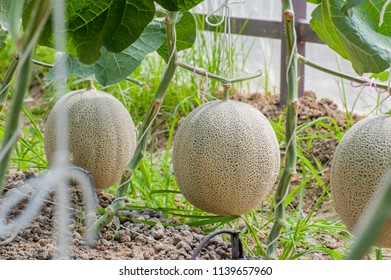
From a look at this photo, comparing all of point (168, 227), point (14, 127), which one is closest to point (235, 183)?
point (168, 227)

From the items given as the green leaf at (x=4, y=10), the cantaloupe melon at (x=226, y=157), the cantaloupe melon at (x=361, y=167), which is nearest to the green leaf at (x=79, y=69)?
the green leaf at (x=4, y=10)

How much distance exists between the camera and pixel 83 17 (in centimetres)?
146

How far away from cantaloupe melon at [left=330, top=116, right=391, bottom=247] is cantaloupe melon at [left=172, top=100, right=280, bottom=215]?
0.19 m

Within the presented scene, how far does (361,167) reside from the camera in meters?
1.46

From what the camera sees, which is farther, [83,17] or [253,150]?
[253,150]

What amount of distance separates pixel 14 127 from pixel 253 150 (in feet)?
3.98

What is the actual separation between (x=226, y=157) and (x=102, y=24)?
1.38 ft

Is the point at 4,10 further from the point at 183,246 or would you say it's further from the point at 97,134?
the point at 183,246

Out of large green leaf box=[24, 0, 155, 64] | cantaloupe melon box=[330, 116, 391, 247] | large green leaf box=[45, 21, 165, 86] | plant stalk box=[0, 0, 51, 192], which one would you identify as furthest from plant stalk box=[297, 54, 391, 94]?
plant stalk box=[0, 0, 51, 192]

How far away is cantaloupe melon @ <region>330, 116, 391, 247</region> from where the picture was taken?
1454mm

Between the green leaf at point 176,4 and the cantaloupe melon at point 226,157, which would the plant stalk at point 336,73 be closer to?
the cantaloupe melon at point 226,157

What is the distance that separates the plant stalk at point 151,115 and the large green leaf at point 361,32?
355 millimetres
